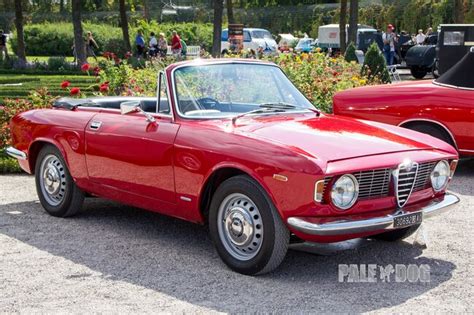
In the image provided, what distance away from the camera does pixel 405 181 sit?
5348mm

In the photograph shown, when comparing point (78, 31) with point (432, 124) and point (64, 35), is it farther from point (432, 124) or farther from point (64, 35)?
point (64, 35)

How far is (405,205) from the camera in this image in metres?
5.38

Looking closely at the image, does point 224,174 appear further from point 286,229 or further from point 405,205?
point 405,205

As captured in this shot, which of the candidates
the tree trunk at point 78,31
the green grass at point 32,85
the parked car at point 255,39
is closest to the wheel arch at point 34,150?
the green grass at point 32,85

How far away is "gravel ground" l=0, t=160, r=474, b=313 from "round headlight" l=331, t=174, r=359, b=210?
590 millimetres

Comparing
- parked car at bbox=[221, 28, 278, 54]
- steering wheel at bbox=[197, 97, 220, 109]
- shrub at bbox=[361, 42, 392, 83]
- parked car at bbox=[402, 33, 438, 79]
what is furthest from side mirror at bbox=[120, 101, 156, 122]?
parked car at bbox=[221, 28, 278, 54]

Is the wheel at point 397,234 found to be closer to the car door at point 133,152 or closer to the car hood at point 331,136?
the car hood at point 331,136

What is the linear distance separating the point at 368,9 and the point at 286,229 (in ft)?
167

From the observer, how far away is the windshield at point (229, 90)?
20.1 ft

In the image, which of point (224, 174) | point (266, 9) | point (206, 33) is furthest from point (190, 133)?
point (266, 9)

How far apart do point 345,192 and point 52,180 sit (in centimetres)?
327

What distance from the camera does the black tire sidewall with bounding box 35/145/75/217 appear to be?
705cm

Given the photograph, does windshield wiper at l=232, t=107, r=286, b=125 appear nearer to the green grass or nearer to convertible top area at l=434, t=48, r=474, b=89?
convertible top area at l=434, t=48, r=474, b=89

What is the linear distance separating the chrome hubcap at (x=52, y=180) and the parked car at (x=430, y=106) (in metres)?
3.98
